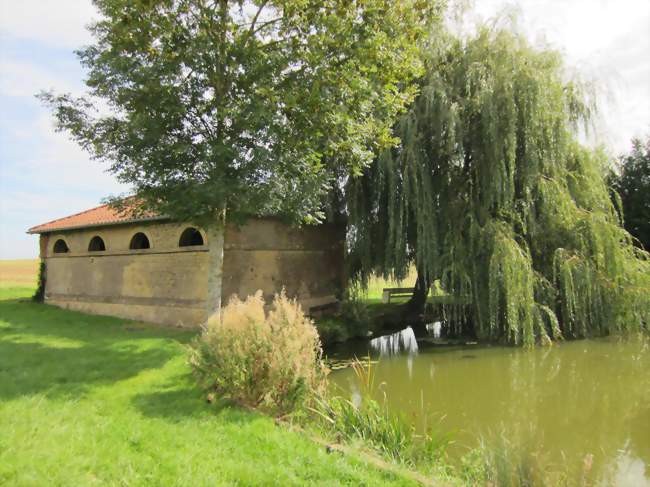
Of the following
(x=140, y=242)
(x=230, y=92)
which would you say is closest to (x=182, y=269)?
(x=140, y=242)

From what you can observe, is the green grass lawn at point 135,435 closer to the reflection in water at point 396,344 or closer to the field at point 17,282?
the reflection in water at point 396,344

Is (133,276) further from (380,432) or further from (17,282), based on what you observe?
(17,282)

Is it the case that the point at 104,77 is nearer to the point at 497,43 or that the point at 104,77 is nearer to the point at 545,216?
the point at 497,43

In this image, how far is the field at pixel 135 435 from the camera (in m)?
3.75

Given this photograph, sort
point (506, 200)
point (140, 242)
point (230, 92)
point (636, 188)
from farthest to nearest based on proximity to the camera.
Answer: point (636, 188) < point (140, 242) < point (506, 200) < point (230, 92)

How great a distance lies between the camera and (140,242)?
47.4 feet

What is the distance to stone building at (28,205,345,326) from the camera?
12.2m

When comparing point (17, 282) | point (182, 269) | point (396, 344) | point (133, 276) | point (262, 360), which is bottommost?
point (396, 344)

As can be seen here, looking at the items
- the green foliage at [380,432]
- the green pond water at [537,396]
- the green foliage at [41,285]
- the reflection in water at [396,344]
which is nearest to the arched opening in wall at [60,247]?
the green foliage at [41,285]

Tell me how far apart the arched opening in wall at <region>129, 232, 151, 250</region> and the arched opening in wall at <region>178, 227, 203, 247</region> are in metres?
1.56

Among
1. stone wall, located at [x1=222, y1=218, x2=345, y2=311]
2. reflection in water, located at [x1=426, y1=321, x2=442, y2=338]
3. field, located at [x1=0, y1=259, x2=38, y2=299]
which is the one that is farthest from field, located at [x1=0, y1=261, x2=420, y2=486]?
field, located at [x1=0, y1=259, x2=38, y2=299]

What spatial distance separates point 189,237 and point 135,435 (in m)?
9.59

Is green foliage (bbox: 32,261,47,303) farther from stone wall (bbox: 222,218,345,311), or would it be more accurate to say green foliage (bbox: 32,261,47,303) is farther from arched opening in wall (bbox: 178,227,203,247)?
stone wall (bbox: 222,218,345,311)

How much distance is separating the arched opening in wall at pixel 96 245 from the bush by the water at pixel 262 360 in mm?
11603
